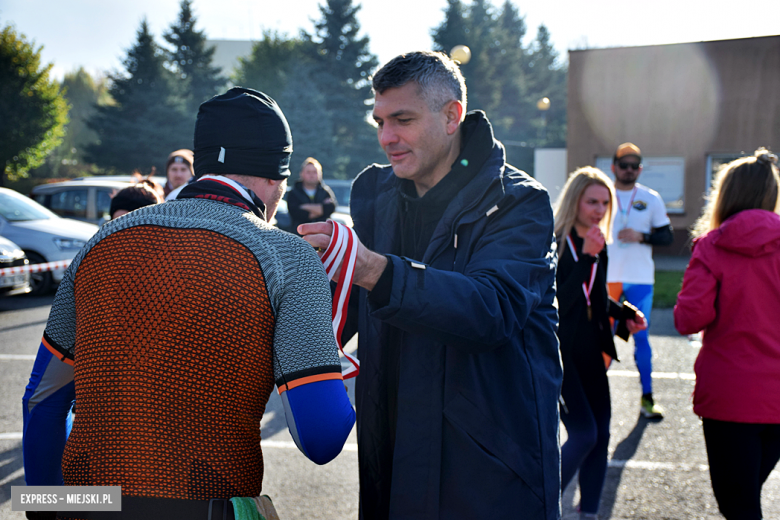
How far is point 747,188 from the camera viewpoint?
2.90 m

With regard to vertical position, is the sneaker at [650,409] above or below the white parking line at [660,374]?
above

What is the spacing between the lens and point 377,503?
2.14m

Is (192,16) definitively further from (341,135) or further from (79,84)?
(79,84)

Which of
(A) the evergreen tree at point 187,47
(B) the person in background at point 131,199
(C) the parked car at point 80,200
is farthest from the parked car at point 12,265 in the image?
(A) the evergreen tree at point 187,47

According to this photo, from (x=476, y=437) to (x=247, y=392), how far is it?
766mm

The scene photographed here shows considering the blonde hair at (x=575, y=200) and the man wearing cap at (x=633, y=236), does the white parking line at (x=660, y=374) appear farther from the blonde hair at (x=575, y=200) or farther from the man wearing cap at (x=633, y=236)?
the blonde hair at (x=575, y=200)

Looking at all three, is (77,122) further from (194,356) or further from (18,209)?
(194,356)

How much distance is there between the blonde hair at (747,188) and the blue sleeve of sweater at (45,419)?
111 inches

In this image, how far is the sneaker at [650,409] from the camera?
509 cm

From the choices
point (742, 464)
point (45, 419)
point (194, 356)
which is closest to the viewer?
point (194, 356)

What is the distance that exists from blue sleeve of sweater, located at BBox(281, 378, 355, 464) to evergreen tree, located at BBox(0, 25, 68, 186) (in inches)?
1217

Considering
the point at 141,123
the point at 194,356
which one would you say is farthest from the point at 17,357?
the point at 141,123

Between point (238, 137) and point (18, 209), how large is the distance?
38.6ft

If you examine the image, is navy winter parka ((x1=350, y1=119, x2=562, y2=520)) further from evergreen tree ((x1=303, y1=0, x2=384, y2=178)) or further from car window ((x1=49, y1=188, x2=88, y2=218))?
evergreen tree ((x1=303, y1=0, x2=384, y2=178))
